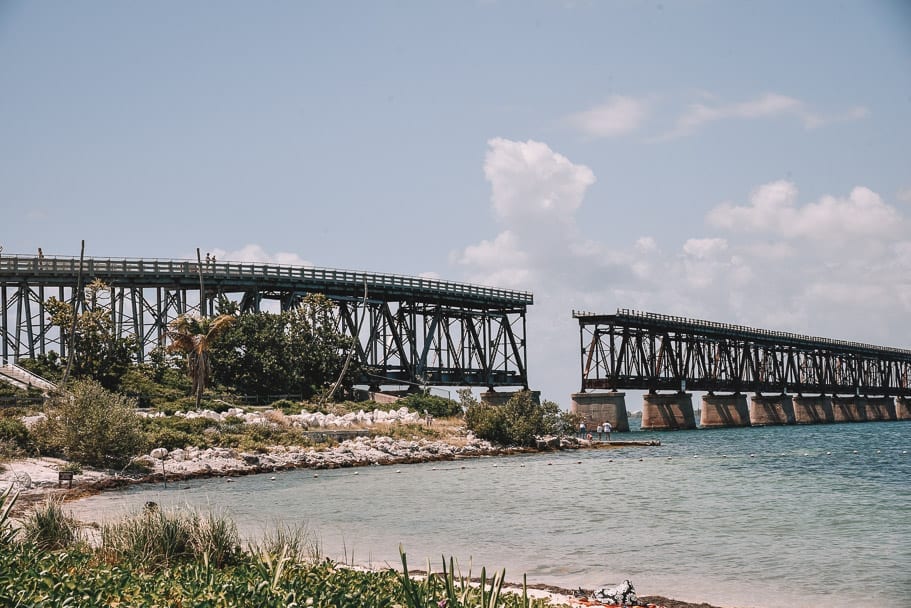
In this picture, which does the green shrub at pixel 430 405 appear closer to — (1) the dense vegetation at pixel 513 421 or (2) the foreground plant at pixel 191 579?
(1) the dense vegetation at pixel 513 421

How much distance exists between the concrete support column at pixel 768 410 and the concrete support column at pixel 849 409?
20871 mm

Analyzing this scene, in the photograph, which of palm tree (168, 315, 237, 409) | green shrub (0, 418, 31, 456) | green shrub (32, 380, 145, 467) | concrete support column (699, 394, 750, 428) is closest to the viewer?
green shrub (0, 418, 31, 456)

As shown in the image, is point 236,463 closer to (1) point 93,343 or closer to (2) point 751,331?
(1) point 93,343

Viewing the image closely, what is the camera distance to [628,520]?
22.7 m

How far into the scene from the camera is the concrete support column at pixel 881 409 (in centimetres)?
16712

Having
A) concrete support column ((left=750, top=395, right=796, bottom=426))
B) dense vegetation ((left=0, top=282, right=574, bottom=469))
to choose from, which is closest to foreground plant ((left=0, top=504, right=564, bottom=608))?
dense vegetation ((left=0, top=282, right=574, bottom=469))

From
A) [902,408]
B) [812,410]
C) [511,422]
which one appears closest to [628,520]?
[511,422]

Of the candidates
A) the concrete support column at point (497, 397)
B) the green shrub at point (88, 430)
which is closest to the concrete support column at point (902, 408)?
the concrete support column at point (497, 397)

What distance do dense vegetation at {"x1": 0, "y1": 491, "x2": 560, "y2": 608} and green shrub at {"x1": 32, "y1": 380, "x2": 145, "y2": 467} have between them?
23.3m

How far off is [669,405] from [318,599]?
108 metres

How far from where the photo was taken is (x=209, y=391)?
6038 centimetres

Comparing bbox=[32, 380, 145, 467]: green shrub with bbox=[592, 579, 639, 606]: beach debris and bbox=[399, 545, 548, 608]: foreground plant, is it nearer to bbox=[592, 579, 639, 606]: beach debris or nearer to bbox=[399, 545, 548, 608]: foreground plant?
bbox=[592, 579, 639, 606]: beach debris

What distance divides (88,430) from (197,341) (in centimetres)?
1879

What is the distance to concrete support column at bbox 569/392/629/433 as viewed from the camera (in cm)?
9925
